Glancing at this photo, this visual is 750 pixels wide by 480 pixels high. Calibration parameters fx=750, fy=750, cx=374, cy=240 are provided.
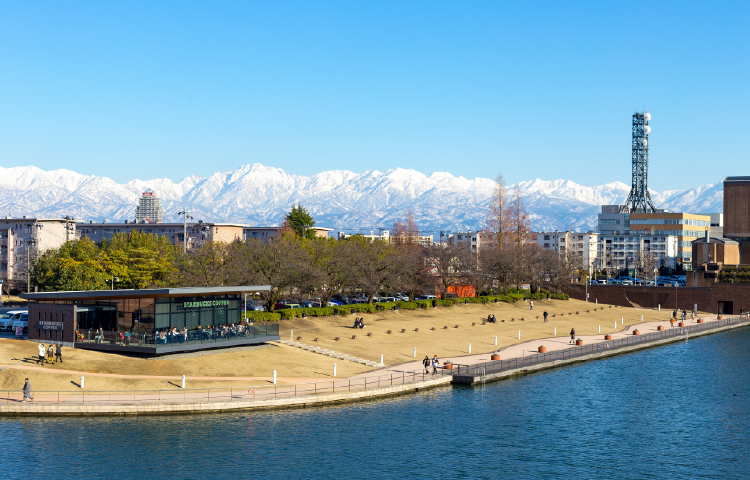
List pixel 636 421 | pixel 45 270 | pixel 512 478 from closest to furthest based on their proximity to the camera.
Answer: pixel 512 478
pixel 636 421
pixel 45 270

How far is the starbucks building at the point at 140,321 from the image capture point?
5550 centimetres

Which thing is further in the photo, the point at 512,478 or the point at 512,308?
the point at 512,308

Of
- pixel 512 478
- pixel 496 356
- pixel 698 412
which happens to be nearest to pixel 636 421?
pixel 698 412

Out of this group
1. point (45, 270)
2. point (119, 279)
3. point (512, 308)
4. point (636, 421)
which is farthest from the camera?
point (512, 308)

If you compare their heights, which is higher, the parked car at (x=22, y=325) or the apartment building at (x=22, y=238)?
the apartment building at (x=22, y=238)

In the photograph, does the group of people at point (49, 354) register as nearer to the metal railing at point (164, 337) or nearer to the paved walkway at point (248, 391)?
the paved walkway at point (248, 391)

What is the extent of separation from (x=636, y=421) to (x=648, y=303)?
9162 cm

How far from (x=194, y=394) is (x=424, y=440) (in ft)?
50.9

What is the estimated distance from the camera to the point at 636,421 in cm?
4856

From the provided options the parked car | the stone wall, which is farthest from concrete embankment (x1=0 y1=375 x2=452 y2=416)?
the stone wall

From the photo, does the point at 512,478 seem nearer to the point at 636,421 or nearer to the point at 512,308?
the point at 636,421

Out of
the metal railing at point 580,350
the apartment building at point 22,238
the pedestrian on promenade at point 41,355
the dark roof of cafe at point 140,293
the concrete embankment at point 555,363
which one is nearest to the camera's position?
the pedestrian on promenade at point 41,355

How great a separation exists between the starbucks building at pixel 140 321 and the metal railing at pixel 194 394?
295 inches

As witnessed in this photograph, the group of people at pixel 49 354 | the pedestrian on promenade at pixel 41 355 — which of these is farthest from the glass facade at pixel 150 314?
the pedestrian on promenade at pixel 41 355
